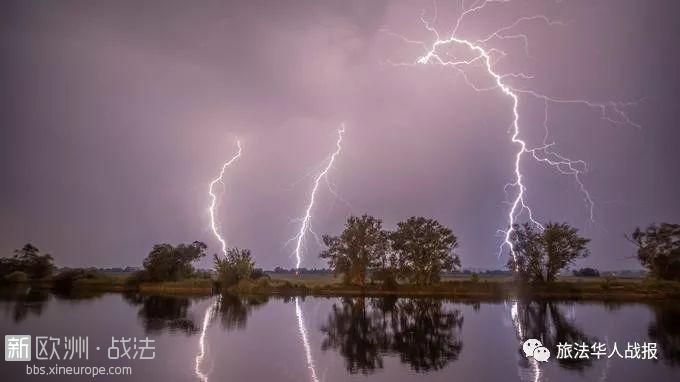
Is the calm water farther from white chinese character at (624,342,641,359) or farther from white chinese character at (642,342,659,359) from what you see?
white chinese character at (642,342,659,359)

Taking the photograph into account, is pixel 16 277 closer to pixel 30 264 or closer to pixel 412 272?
pixel 30 264

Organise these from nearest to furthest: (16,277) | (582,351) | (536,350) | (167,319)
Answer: (582,351) < (536,350) < (167,319) < (16,277)

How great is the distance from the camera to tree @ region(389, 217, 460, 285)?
46.6m

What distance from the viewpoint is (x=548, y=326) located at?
74.0 feet

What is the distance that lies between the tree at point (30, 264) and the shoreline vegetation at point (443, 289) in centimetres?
1292

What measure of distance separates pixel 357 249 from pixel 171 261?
68.5 ft

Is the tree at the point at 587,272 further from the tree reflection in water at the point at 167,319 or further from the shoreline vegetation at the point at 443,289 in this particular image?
the tree reflection in water at the point at 167,319

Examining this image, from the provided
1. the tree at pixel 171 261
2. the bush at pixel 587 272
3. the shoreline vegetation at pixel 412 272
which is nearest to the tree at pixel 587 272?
the bush at pixel 587 272

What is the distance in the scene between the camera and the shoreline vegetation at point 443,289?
39656 millimetres

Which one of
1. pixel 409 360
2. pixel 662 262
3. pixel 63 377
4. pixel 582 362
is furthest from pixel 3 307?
pixel 662 262

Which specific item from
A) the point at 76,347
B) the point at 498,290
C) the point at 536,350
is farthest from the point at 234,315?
the point at 498,290

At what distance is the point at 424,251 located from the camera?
4709 cm

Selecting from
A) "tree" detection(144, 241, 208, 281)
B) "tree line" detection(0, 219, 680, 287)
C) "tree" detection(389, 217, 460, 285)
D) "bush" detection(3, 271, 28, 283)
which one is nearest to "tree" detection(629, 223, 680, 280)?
"tree line" detection(0, 219, 680, 287)

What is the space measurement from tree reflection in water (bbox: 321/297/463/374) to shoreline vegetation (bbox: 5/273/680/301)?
1427cm
